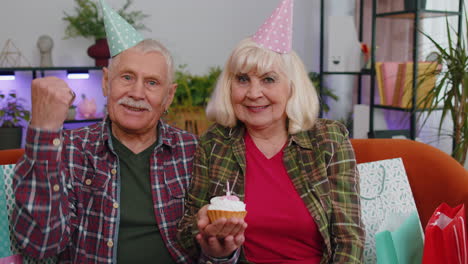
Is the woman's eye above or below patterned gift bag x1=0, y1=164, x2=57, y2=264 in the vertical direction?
above

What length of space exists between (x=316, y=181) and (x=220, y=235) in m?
0.44

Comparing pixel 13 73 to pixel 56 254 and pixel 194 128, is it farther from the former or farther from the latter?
pixel 56 254

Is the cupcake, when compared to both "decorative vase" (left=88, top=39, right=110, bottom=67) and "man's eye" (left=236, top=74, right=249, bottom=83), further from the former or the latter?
"decorative vase" (left=88, top=39, right=110, bottom=67)

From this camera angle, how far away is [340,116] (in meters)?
5.58

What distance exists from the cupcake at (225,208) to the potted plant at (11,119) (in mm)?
3308

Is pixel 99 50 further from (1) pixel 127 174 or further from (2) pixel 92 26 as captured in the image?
(1) pixel 127 174

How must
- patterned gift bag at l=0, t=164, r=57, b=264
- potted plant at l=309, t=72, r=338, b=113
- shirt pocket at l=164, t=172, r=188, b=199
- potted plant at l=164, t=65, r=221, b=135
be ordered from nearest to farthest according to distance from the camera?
patterned gift bag at l=0, t=164, r=57, b=264
shirt pocket at l=164, t=172, r=188, b=199
potted plant at l=164, t=65, r=221, b=135
potted plant at l=309, t=72, r=338, b=113

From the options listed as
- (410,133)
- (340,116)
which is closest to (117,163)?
(410,133)

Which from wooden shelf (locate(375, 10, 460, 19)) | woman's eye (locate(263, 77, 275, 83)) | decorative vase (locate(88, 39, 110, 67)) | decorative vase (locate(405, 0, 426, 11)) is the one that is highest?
decorative vase (locate(405, 0, 426, 11))

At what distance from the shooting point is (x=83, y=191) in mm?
A: 1611

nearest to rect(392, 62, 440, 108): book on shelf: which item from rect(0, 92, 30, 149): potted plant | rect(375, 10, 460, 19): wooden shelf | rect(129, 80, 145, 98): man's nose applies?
rect(375, 10, 460, 19): wooden shelf

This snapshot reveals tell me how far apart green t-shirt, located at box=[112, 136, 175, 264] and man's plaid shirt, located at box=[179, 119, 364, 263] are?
10 cm

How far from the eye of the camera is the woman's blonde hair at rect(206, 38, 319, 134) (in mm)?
1710

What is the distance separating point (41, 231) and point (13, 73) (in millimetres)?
3652
